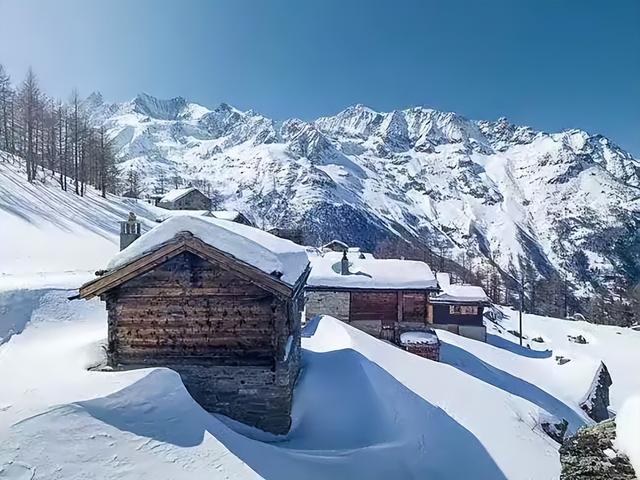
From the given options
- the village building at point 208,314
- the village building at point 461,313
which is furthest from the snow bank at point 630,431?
the village building at point 461,313

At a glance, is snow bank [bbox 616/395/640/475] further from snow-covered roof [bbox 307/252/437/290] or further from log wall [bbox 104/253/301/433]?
snow-covered roof [bbox 307/252/437/290]

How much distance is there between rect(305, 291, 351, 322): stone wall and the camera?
89.6 feet

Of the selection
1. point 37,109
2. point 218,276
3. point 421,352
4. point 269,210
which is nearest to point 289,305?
point 218,276

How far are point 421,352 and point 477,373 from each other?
335 centimetres

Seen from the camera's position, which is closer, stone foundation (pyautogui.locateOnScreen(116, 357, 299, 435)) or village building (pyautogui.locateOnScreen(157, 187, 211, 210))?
stone foundation (pyautogui.locateOnScreen(116, 357, 299, 435))

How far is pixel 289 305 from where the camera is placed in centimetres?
1232

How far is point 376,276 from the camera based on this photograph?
2759 cm

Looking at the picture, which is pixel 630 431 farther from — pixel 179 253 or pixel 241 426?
pixel 179 253

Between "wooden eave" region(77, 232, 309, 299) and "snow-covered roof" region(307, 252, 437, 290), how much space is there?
52.4 ft

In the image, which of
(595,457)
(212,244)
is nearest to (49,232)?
(212,244)

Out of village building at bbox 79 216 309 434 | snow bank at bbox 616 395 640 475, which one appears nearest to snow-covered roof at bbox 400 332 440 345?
village building at bbox 79 216 309 434

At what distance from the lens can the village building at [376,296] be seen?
2655 centimetres

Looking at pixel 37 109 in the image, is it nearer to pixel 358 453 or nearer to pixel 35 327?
pixel 35 327

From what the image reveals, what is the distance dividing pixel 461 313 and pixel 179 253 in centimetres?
3298
